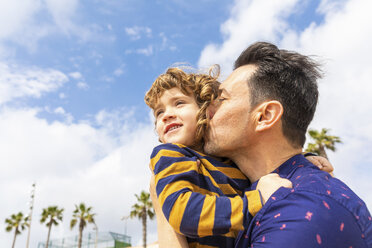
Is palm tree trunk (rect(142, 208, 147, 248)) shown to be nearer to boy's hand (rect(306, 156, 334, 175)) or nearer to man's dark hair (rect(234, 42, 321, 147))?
boy's hand (rect(306, 156, 334, 175))

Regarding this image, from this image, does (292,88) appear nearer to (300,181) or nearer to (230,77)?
(230,77)

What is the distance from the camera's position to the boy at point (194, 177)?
2221 mm

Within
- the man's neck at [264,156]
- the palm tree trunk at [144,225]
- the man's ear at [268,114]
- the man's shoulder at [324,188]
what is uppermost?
the palm tree trunk at [144,225]

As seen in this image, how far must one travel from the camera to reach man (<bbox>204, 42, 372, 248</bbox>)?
2000 millimetres

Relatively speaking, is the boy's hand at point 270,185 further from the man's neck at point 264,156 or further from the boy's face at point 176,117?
the boy's face at point 176,117

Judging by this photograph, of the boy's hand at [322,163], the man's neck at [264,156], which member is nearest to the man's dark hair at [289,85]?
the man's neck at [264,156]

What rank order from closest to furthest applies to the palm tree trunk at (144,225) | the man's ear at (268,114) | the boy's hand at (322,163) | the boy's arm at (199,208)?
1. the boy's arm at (199,208)
2. the man's ear at (268,114)
3. the boy's hand at (322,163)
4. the palm tree trunk at (144,225)

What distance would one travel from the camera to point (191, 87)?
3.49m

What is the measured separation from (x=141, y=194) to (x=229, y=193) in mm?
38780

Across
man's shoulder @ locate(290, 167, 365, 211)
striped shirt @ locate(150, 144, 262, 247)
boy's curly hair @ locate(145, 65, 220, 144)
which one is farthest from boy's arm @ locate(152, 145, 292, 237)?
boy's curly hair @ locate(145, 65, 220, 144)

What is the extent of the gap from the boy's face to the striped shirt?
334 millimetres

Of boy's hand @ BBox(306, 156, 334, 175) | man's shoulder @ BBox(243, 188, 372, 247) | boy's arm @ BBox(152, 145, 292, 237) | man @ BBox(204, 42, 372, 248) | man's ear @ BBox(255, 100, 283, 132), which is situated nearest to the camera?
man's shoulder @ BBox(243, 188, 372, 247)

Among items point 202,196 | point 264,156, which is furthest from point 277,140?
point 202,196

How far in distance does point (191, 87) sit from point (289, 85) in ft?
3.26
